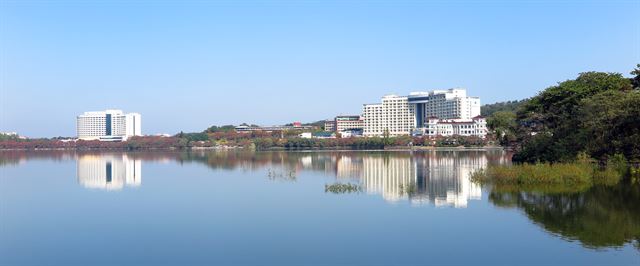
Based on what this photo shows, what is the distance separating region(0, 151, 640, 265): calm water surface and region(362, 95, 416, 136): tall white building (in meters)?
94.7

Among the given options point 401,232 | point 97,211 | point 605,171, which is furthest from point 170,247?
point 605,171

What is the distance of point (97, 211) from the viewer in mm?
18641

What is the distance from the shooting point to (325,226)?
1512 centimetres

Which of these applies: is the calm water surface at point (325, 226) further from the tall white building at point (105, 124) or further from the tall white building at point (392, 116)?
the tall white building at point (105, 124)

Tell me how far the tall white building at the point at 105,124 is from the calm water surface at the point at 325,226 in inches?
4937

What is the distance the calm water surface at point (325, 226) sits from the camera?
38.4 ft

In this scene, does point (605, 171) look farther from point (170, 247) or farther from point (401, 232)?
point (170, 247)

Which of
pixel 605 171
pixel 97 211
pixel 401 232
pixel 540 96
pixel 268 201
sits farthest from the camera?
pixel 540 96

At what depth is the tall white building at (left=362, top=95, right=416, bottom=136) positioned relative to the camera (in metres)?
119

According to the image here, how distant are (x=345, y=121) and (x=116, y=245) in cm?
11403

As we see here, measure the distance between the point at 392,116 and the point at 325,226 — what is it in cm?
10577

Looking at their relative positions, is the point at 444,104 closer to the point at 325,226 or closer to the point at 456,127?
the point at 456,127

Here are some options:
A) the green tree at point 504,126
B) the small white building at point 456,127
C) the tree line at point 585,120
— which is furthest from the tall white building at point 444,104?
the tree line at point 585,120

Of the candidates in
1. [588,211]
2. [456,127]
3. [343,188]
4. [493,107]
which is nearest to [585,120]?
[588,211]
